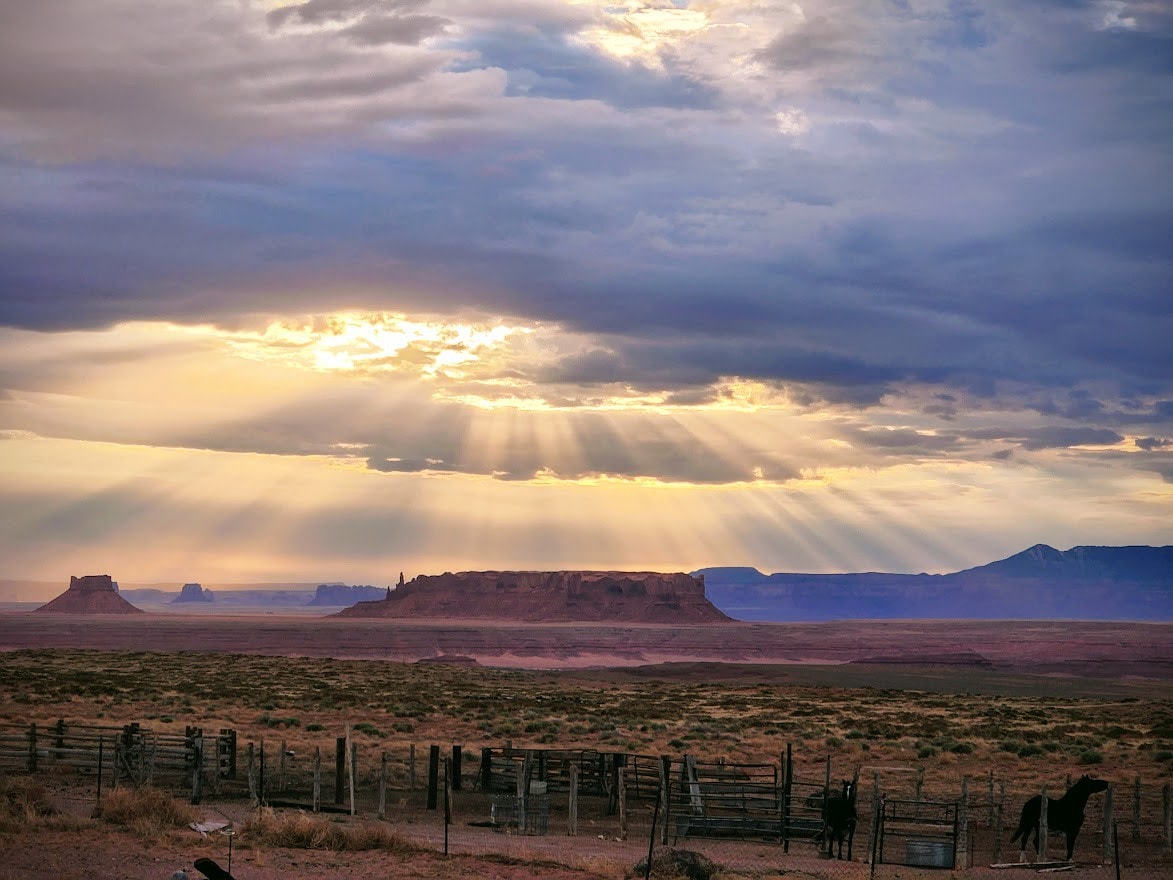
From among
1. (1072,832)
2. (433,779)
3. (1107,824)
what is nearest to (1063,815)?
(1072,832)

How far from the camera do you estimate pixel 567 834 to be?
83.7ft

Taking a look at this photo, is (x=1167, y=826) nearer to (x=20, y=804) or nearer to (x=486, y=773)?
(x=486, y=773)

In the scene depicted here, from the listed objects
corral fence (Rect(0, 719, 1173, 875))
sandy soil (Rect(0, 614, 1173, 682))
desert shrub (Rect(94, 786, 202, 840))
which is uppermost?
desert shrub (Rect(94, 786, 202, 840))

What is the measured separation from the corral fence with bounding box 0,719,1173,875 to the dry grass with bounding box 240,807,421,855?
1.77 m

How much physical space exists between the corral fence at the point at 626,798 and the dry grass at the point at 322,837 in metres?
1.77

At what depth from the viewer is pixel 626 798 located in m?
30.4

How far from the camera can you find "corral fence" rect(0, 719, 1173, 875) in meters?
24.1

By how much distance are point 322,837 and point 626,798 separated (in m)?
10.2

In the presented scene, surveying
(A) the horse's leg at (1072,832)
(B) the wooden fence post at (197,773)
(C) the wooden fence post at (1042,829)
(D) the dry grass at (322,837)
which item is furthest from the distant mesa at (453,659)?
(C) the wooden fence post at (1042,829)

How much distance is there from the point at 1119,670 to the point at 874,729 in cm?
9221

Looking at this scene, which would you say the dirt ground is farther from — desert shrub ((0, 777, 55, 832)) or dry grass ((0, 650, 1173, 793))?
dry grass ((0, 650, 1173, 793))

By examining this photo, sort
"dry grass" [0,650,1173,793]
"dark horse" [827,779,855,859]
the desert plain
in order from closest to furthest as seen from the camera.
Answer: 1. the desert plain
2. "dark horse" [827,779,855,859]
3. "dry grass" [0,650,1173,793]

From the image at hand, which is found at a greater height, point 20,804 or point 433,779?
point 20,804

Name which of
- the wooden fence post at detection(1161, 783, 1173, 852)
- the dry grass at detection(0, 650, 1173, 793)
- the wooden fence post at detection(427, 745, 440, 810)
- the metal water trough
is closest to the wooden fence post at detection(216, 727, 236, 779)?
the dry grass at detection(0, 650, 1173, 793)
